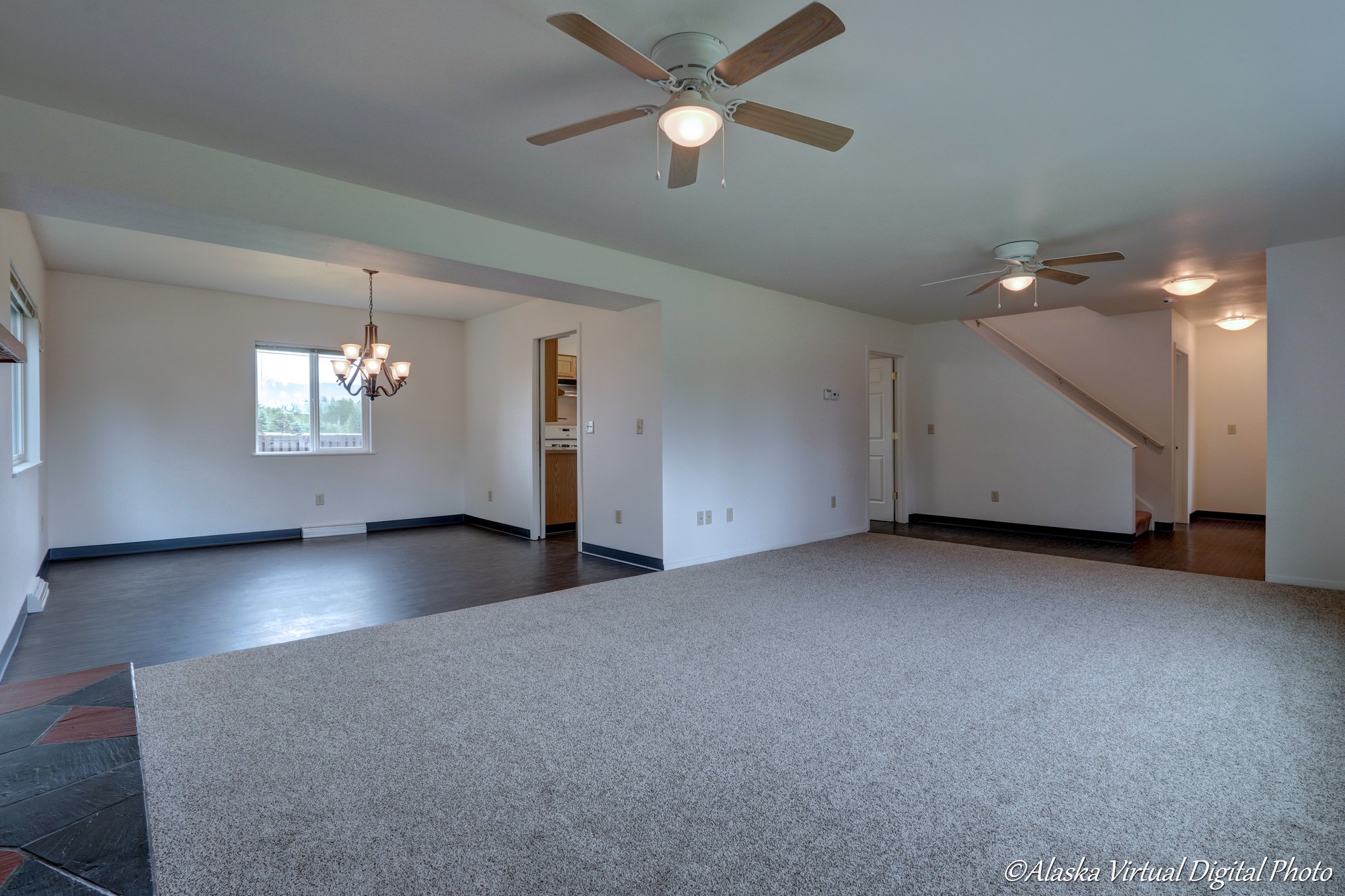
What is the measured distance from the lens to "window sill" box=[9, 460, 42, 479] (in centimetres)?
374

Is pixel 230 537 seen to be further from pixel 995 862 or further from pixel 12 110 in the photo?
pixel 995 862

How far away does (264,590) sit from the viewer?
4613mm

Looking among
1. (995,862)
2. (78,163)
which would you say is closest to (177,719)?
(78,163)

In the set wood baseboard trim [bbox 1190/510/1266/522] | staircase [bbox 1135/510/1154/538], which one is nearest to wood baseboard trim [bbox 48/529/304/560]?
staircase [bbox 1135/510/1154/538]

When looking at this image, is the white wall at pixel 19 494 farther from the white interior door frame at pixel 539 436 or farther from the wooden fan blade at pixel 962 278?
the wooden fan blade at pixel 962 278

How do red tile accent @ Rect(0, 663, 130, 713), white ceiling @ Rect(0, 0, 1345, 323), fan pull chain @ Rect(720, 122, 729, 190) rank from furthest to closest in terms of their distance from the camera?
1. fan pull chain @ Rect(720, 122, 729, 190)
2. white ceiling @ Rect(0, 0, 1345, 323)
3. red tile accent @ Rect(0, 663, 130, 713)

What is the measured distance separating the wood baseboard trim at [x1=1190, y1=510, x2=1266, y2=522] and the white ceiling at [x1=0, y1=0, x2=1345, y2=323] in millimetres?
4985

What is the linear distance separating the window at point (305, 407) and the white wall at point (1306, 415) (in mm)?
8505

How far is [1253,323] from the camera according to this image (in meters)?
7.45

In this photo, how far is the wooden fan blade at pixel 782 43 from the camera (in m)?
1.70

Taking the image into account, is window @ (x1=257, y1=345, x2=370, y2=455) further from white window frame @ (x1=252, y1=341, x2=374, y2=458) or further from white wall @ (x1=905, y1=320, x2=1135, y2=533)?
white wall @ (x1=905, y1=320, x2=1135, y2=533)

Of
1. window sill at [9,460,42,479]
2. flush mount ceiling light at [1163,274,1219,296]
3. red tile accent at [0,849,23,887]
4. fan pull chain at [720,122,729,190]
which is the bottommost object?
red tile accent at [0,849,23,887]

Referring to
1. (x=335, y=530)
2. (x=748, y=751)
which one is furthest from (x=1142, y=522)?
(x=335, y=530)

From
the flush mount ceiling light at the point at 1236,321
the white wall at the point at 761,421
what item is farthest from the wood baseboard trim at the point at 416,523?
the flush mount ceiling light at the point at 1236,321
